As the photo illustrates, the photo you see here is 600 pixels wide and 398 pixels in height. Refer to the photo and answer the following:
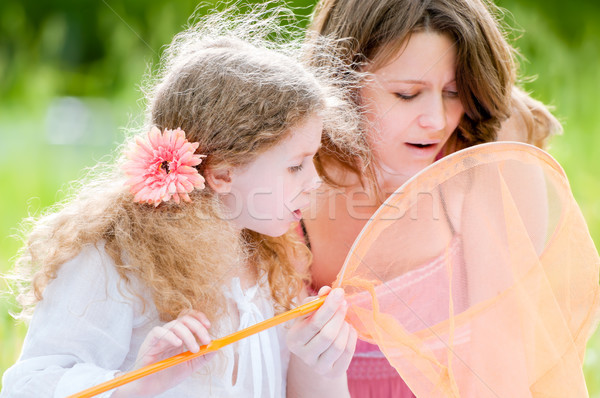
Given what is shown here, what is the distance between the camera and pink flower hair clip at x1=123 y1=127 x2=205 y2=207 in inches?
39.7

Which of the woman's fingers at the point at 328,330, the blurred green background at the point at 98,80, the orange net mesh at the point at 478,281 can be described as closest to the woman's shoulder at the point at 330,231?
the orange net mesh at the point at 478,281

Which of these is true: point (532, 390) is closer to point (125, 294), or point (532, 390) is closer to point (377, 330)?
point (377, 330)

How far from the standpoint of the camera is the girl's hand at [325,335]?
39.9 inches

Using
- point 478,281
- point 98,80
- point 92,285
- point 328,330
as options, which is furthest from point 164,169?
point 98,80

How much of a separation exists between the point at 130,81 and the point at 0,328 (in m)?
1.53

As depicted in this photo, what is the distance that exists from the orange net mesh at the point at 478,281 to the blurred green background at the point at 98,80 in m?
1.30

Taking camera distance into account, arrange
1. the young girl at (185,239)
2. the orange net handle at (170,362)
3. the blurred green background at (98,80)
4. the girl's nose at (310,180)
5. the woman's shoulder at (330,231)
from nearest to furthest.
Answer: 1. the orange net handle at (170,362)
2. the young girl at (185,239)
3. the girl's nose at (310,180)
4. the woman's shoulder at (330,231)
5. the blurred green background at (98,80)

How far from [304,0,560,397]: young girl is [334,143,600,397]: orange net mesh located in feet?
0.77

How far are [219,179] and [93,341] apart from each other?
0.27m

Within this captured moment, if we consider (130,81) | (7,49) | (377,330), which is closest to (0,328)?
(377,330)

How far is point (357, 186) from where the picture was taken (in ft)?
4.73

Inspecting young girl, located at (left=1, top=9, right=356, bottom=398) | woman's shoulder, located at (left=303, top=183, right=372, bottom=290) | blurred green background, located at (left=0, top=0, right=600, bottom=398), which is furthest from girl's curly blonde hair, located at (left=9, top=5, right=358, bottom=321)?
blurred green background, located at (left=0, top=0, right=600, bottom=398)

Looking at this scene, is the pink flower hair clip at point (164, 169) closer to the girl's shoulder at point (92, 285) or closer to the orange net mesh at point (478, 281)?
the girl's shoulder at point (92, 285)

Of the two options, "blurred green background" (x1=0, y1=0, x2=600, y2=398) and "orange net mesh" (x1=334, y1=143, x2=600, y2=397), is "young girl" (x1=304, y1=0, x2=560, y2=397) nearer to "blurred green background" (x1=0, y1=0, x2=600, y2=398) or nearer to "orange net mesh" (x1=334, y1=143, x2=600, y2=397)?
"orange net mesh" (x1=334, y1=143, x2=600, y2=397)
